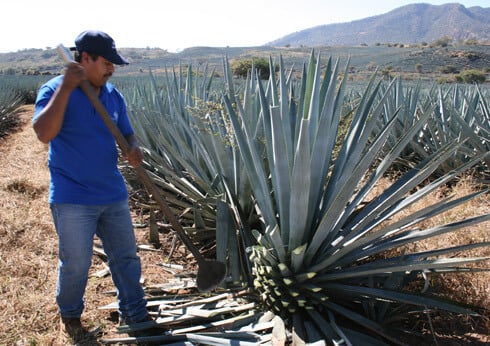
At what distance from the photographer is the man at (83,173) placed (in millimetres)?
1906

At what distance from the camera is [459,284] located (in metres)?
2.41

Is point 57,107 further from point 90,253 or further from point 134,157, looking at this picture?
point 90,253

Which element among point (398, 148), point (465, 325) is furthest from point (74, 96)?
point (465, 325)

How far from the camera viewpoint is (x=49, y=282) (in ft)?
9.03

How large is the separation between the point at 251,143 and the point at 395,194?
707 millimetres

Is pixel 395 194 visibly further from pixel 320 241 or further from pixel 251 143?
pixel 251 143

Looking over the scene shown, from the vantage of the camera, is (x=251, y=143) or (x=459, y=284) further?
(x=459, y=284)

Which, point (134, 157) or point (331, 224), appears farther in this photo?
point (134, 157)

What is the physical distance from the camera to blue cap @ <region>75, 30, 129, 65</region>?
1904 mm

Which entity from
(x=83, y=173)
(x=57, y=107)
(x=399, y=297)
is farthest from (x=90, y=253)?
(x=399, y=297)

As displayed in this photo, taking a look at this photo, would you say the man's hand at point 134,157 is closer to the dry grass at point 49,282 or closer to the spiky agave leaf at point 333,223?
the spiky agave leaf at point 333,223

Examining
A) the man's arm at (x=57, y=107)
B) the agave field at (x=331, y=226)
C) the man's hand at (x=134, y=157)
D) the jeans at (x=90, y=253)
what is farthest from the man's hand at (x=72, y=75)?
the agave field at (x=331, y=226)

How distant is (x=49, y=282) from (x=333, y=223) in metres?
1.87

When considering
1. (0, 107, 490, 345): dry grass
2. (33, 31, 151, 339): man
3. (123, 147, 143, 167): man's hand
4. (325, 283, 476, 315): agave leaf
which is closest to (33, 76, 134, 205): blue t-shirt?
(33, 31, 151, 339): man
